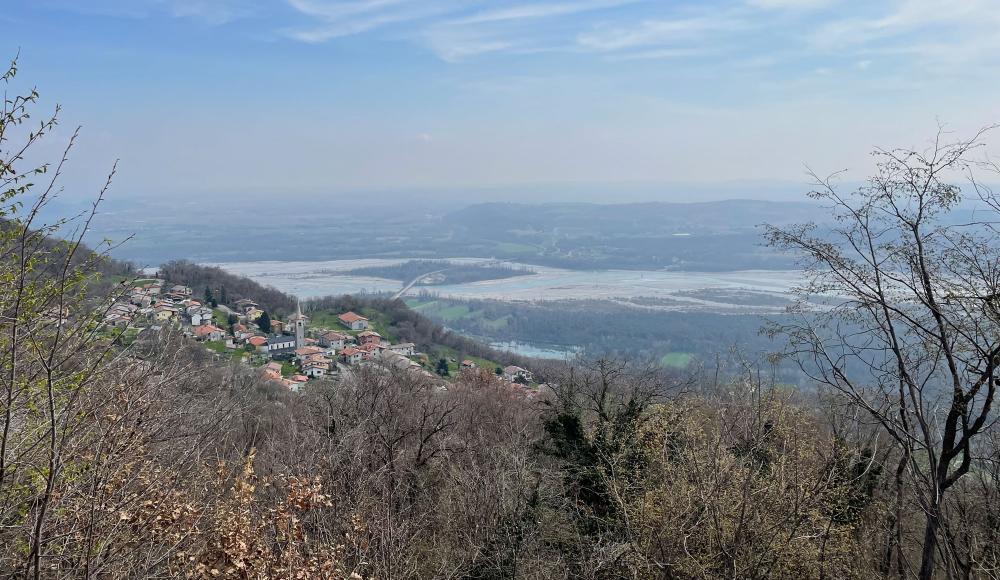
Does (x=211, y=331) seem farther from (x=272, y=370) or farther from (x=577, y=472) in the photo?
(x=577, y=472)

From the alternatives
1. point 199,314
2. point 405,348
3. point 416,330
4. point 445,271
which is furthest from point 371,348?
point 445,271

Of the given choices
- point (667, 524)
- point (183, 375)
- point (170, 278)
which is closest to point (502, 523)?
point (667, 524)

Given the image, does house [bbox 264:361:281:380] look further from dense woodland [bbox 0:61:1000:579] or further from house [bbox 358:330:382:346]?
dense woodland [bbox 0:61:1000:579]

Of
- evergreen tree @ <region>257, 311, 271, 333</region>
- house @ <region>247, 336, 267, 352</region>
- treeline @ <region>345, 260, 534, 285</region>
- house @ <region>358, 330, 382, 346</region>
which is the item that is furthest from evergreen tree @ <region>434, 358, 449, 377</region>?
treeline @ <region>345, 260, 534, 285</region>

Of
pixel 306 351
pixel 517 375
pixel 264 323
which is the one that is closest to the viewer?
pixel 517 375

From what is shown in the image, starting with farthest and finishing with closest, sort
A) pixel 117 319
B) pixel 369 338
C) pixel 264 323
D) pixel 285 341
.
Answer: pixel 264 323, pixel 369 338, pixel 285 341, pixel 117 319
